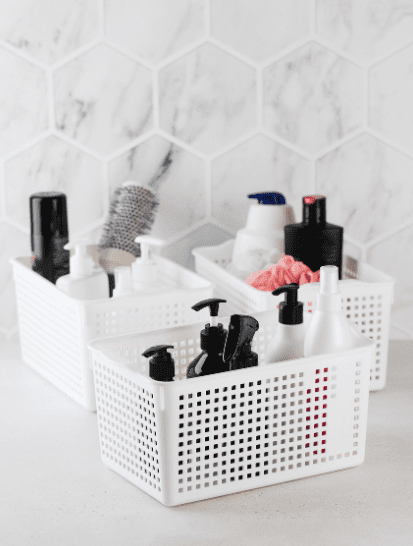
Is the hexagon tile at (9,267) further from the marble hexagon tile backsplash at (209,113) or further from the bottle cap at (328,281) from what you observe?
the bottle cap at (328,281)

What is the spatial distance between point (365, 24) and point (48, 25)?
0.54 meters

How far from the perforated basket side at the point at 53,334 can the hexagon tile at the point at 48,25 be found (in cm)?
36

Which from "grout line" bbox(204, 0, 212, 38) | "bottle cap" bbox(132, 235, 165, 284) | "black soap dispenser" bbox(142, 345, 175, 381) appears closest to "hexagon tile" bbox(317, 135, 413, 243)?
"grout line" bbox(204, 0, 212, 38)

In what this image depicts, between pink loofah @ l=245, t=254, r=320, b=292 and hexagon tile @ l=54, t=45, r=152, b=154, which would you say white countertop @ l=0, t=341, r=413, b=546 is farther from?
hexagon tile @ l=54, t=45, r=152, b=154

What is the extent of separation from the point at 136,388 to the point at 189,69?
706mm

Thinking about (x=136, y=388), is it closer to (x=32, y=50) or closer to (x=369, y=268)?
(x=369, y=268)

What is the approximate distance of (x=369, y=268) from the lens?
121 cm

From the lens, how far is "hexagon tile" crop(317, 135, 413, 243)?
4.47ft

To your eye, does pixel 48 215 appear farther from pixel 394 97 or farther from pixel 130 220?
pixel 394 97

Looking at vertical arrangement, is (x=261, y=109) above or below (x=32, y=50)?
below

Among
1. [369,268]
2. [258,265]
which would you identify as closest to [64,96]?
[258,265]

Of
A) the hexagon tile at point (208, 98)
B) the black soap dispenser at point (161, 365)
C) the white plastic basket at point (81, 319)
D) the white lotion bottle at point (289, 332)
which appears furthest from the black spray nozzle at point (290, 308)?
the hexagon tile at point (208, 98)

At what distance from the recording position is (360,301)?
1.11m

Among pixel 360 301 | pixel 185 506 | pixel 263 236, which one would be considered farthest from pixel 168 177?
Answer: pixel 185 506
